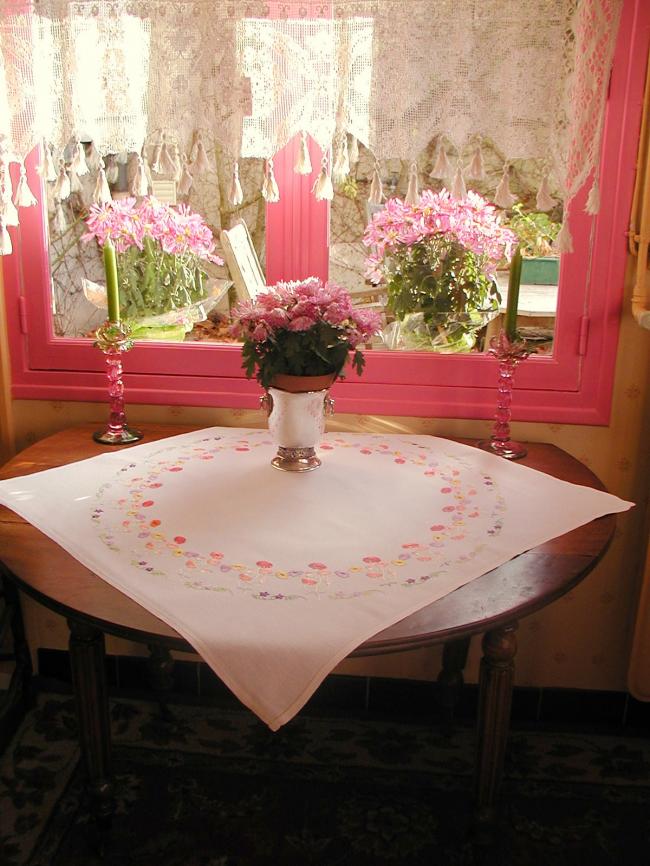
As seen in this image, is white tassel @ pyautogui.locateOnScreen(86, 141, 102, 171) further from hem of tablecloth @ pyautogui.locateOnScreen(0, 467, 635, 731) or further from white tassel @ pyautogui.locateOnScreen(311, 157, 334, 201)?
hem of tablecloth @ pyautogui.locateOnScreen(0, 467, 635, 731)

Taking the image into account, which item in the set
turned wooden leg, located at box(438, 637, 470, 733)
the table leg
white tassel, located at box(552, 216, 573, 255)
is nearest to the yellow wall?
turned wooden leg, located at box(438, 637, 470, 733)

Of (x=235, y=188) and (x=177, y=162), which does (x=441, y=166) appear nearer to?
(x=235, y=188)

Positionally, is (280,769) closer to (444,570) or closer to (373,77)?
(444,570)

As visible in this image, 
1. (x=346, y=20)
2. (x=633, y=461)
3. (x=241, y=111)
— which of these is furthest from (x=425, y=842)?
(x=346, y=20)

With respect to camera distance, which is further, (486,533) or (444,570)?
(486,533)

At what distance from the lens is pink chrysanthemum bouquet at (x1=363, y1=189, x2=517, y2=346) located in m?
1.94

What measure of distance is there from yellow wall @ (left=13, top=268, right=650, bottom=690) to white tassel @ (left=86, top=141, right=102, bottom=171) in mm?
566

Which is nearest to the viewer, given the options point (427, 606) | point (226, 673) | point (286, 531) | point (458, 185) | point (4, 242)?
point (226, 673)

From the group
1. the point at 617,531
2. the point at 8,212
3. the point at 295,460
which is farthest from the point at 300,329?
the point at 617,531

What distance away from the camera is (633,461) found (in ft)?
6.68

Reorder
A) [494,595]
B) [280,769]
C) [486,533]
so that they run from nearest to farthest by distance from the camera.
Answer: [494,595], [486,533], [280,769]

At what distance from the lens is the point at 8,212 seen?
71.9 inches

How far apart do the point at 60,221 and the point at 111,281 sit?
309 mm

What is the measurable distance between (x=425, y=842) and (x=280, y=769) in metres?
0.38
